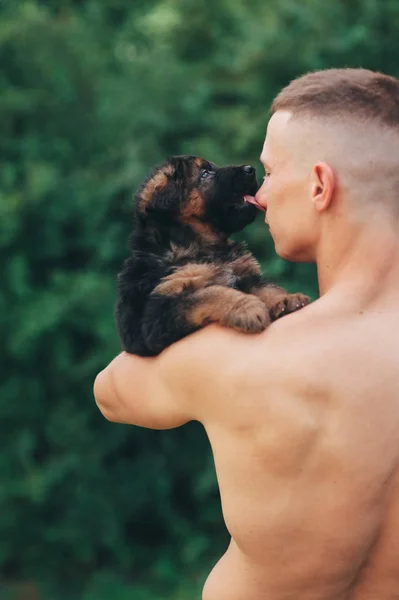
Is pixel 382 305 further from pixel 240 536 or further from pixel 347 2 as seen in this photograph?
pixel 347 2

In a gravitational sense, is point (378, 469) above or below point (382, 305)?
below

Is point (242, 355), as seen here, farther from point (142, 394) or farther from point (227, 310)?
point (142, 394)

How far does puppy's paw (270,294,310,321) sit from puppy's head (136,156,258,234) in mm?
447

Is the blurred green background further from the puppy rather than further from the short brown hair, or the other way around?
the short brown hair

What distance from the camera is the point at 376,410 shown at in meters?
2.79

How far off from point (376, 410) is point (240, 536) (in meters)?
0.57

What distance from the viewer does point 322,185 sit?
2857 millimetres

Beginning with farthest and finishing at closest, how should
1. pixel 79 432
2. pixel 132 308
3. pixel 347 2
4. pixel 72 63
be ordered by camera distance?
pixel 72 63 < pixel 79 432 < pixel 347 2 < pixel 132 308

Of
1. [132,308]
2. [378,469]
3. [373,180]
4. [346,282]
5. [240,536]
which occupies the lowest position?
[240,536]

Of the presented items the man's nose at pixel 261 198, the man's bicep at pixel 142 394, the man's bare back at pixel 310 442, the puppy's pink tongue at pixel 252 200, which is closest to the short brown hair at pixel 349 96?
the man's nose at pixel 261 198

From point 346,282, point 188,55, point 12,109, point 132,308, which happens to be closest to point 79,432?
point 12,109

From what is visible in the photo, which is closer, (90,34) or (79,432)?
(79,432)

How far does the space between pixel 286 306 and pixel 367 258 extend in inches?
16.5

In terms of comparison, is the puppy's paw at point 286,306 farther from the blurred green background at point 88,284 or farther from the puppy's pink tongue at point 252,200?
the blurred green background at point 88,284
